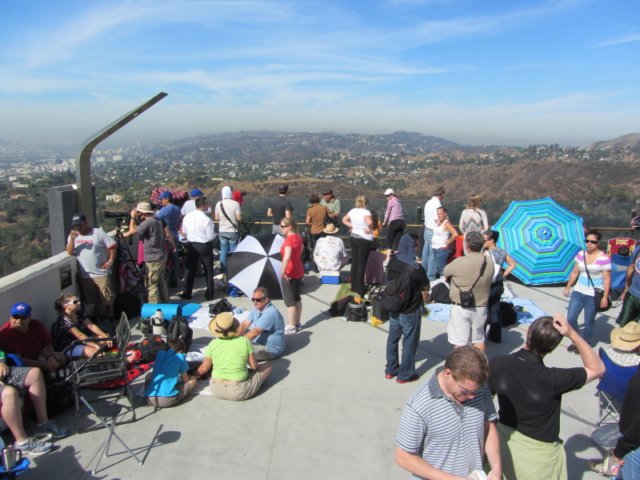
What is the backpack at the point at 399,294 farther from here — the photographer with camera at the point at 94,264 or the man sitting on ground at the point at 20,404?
the photographer with camera at the point at 94,264

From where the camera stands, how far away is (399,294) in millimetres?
4887

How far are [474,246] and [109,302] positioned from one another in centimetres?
471

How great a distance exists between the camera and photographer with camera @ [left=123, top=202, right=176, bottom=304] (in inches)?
268

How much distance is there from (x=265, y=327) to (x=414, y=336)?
5.67 ft

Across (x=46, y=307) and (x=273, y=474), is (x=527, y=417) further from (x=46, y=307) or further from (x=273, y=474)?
(x=46, y=307)

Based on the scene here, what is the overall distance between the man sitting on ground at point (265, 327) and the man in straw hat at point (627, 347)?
3374mm

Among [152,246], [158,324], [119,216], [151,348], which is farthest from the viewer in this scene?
[119,216]

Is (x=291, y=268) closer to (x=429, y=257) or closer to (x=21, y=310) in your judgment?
(x=21, y=310)

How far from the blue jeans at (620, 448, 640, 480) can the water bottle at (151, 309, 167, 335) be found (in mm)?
5039

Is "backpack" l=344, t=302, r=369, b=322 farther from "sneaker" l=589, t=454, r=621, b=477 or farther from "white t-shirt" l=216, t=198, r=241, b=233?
"sneaker" l=589, t=454, r=621, b=477

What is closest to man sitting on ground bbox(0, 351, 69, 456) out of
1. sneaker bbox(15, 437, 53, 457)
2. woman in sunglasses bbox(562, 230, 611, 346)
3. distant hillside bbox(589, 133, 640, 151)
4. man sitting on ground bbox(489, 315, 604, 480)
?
sneaker bbox(15, 437, 53, 457)

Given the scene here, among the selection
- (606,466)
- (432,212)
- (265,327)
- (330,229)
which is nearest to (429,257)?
(432,212)

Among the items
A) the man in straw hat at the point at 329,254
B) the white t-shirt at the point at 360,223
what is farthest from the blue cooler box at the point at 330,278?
the white t-shirt at the point at 360,223

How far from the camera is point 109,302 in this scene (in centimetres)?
648
